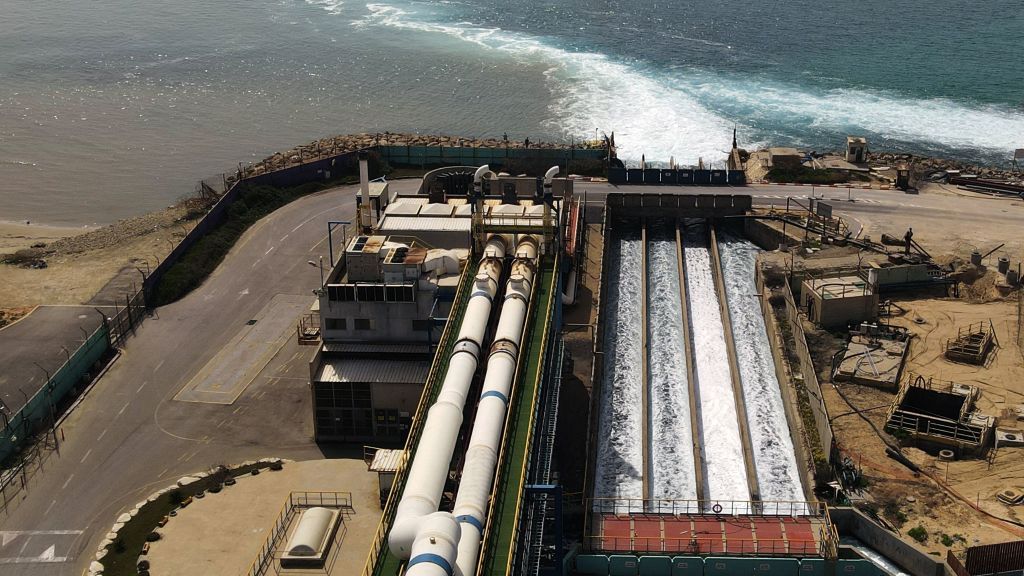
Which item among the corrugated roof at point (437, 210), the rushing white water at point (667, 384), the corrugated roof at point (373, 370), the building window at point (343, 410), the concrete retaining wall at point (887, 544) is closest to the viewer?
the concrete retaining wall at point (887, 544)

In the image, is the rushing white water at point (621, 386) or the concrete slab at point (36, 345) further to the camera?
the concrete slab at point (36, 345)

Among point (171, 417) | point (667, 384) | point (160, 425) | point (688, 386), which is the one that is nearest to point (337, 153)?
point (171, 417)

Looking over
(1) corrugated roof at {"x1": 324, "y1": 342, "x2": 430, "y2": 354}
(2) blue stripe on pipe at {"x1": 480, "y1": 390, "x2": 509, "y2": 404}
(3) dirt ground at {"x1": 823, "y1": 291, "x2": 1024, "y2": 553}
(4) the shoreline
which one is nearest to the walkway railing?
(2) blue stripe on pipe at {"x1": 480, "y1": 390, "x2": 509, "y2": 404}

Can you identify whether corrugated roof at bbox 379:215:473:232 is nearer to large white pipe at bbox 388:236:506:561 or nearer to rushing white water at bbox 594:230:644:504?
large white pipe at bbox 388:236:506:561

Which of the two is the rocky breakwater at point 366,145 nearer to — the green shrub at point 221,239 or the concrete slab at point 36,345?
the green shrub at point 221,239

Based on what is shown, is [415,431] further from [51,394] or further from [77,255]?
[77,255]

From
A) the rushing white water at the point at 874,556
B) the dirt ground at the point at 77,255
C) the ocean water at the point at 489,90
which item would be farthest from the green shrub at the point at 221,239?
the rushing white water at the point at 874,556

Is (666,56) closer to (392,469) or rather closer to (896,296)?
(896,296)
